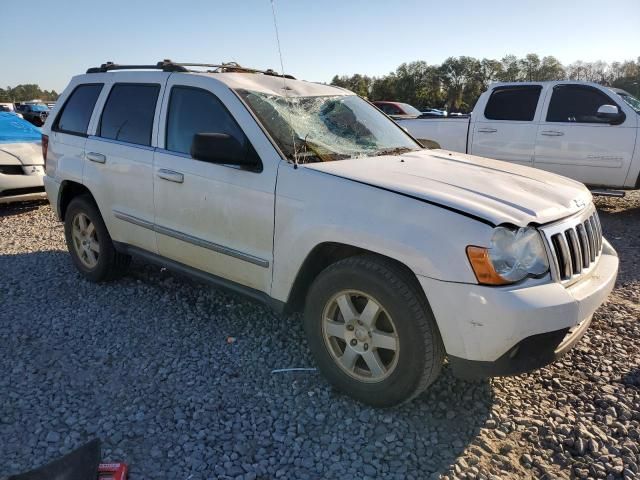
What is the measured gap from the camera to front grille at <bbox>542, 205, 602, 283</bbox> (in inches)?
104

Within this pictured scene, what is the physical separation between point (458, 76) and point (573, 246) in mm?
72999

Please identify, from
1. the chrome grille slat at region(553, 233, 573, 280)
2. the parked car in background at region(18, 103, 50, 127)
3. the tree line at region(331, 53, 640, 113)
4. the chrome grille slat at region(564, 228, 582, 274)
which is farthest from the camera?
the tree line at region(331, 53, 640, 113)

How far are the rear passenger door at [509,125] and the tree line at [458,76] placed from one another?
48.9 m

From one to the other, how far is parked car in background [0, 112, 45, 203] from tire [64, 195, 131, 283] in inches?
142

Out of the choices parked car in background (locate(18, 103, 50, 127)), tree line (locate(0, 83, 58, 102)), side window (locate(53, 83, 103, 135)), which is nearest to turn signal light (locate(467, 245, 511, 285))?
side window (locate(53, 83, 103, 135))

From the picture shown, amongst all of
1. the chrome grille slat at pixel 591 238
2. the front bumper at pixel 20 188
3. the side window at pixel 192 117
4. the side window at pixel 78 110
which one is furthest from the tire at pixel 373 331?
the front bumper at pixel 20 188

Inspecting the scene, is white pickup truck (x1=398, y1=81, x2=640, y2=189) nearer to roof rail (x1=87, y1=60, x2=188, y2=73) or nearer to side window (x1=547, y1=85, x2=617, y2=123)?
side window (x1=547, y1=85, x2=617, y2=123)

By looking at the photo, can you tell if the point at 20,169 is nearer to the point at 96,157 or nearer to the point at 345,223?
the point at 96,157

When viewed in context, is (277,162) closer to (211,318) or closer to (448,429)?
(211,318)

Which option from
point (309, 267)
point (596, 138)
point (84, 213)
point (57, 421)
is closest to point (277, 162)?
point (309, 267)

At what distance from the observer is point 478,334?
2.46m

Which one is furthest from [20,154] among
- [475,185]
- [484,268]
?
[484,268]

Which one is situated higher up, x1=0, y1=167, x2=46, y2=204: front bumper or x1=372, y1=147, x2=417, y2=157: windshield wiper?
x1=372, y1=147, x2=417, y2=157: windshield wiper

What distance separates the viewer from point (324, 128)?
365 cm
